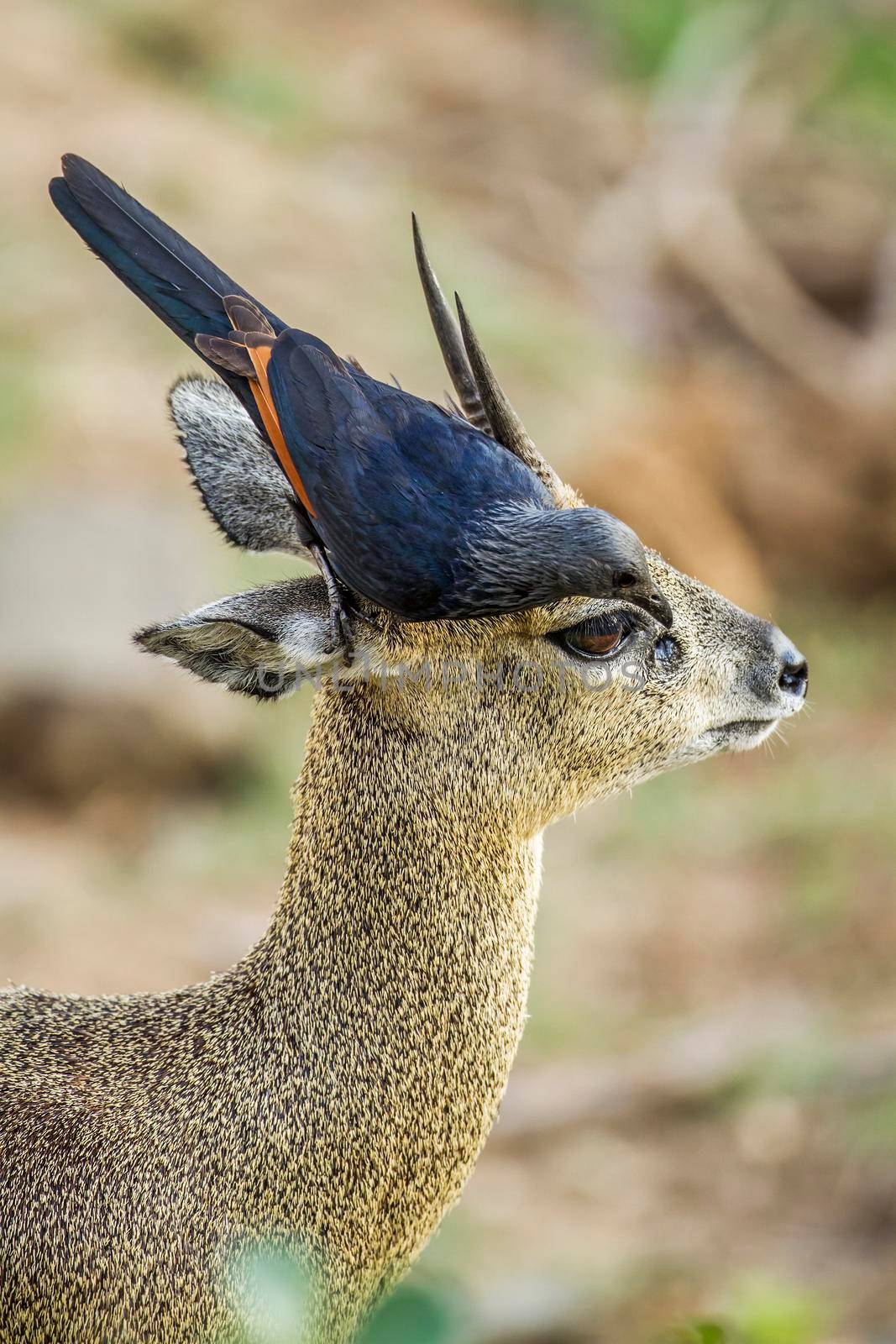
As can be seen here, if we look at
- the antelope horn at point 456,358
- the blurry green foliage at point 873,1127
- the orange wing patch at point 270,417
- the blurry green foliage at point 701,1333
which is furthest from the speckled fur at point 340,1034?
the blurry green foliage at point 873,1127

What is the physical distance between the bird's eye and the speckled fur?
1.2 inches

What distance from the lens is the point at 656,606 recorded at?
9.87 feet

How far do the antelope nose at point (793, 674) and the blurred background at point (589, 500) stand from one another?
128cm

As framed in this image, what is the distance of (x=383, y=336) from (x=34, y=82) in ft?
13.9

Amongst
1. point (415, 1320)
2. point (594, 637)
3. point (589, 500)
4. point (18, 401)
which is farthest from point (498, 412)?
point (18, 401)

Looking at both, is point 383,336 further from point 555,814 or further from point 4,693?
point 555,814

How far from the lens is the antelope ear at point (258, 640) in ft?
9.70

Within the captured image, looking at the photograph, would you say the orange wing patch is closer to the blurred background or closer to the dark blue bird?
the dark blue bird

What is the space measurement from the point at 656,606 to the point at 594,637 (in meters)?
0.28

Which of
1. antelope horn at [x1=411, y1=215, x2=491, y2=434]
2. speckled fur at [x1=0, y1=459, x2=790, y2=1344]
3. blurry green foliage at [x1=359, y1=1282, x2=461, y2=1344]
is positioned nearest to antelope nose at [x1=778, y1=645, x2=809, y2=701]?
speckled fur at [x1=0, y1=459, x2=790, y2=1344]

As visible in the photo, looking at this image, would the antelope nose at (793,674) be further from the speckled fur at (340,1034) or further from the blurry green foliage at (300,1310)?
the blurry green foliage at (300,1310)

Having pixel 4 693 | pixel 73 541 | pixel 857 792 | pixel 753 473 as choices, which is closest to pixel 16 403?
pixel 73 541

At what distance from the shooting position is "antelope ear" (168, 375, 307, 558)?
349cm

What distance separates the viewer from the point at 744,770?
29.0ft
